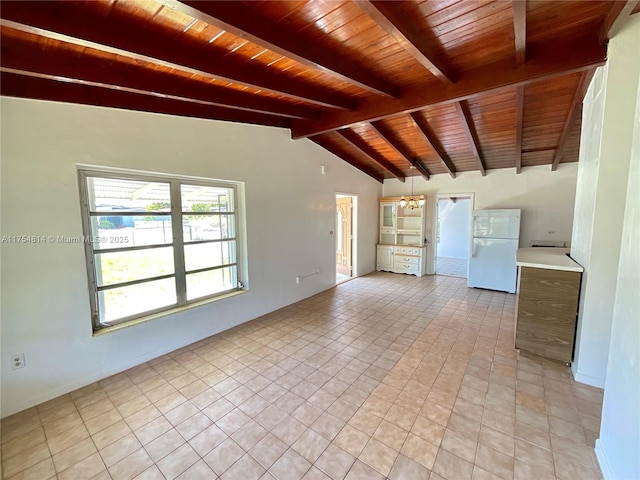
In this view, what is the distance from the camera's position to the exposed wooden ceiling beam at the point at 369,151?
14.5 ft

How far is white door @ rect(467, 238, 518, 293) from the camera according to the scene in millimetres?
4926

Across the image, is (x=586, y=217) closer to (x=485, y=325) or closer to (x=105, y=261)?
(x=485, y=325)

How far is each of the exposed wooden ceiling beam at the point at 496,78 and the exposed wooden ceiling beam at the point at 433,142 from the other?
26.7 inches

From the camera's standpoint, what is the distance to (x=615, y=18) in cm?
184

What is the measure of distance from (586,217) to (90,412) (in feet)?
15.5

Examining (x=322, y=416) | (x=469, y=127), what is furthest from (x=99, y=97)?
(x=469, y=127)

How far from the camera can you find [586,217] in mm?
2494

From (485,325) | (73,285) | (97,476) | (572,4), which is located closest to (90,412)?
(97,476)

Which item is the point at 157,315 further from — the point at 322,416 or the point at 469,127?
the point at 469,127

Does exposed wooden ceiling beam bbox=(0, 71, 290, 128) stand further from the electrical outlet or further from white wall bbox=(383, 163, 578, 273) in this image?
white wall bbox=(383, 163, 578, 273)

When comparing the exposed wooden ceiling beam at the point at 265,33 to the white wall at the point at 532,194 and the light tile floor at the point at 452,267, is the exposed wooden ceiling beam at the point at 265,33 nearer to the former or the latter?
the white wall at the point at 532,194

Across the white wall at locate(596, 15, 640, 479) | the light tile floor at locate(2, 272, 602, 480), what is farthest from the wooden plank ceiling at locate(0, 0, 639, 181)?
the light tile floor at locate(2, 272, 602, 480)

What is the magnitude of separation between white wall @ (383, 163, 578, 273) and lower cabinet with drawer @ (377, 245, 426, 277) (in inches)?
64.3

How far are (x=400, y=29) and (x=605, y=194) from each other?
7.00 ft
